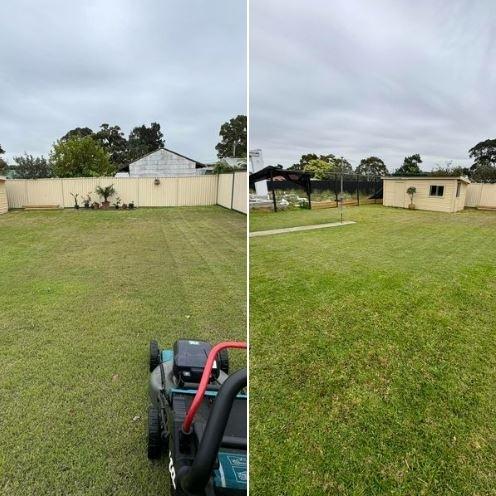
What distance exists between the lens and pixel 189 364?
65.7 inches

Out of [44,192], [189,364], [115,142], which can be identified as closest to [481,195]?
[189,364]

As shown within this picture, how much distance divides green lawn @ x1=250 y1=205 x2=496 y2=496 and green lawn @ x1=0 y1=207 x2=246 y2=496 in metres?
0.45

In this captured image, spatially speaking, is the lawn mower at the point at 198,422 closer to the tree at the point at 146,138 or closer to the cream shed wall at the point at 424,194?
the cream shed wall at the point at 424,194

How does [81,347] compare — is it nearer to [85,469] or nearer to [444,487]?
[85,469]

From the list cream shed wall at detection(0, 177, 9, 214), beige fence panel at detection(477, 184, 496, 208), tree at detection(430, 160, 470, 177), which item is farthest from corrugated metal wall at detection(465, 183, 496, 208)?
cream shed wall at detection(0, 177, 9, 214)

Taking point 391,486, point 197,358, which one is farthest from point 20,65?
point 391,486

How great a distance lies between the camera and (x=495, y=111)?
367 centimetres

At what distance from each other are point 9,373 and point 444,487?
2178mm

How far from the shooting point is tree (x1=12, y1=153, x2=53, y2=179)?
50.0 feet

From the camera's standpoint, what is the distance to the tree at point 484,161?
5.96m

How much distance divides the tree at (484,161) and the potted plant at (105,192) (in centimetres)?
1084

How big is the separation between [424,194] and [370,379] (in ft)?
35.4

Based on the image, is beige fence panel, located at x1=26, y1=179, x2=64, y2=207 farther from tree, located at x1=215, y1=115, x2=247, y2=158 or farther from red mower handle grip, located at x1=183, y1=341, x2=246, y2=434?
red mower handle grip, located at x1=183, y1=341, x2=246, y2=434

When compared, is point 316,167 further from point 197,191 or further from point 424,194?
point 197,191
